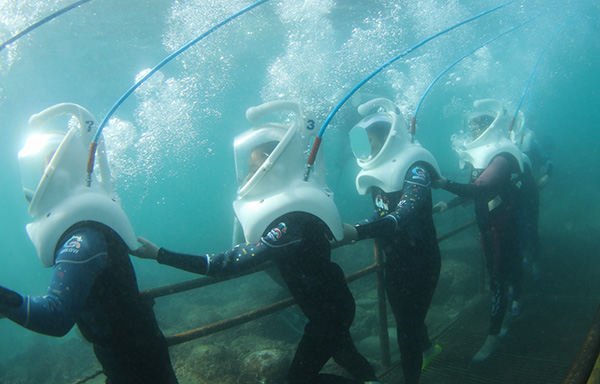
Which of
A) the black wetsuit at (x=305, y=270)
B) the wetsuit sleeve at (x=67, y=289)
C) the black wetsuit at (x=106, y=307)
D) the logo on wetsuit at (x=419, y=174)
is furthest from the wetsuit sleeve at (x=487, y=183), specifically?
the wetsuit sleeve at (x=67, y=289)

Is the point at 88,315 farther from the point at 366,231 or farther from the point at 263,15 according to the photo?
the point at 263,15

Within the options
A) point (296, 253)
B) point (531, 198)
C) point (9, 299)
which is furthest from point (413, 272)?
point (531, 198)

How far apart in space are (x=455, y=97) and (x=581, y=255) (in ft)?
201

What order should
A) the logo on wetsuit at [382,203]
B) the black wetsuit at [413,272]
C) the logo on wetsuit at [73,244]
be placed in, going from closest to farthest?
the logo on wetsuit at [73,244] < the black wetsuit at [413,272] < the logo on wetsuit at [382,203]

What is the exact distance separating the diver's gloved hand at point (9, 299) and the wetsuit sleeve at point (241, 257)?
0.69 metres

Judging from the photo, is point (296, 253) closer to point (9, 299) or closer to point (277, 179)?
point (277, 179)

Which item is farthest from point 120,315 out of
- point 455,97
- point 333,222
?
point 455,97

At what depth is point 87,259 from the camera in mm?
1422

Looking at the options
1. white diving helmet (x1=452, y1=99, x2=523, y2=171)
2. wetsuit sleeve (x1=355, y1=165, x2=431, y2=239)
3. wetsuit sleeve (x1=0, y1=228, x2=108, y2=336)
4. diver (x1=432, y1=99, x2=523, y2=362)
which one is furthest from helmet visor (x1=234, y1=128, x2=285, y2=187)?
white diving helmet (x1=452, y1=99, x2=523, y2=171)

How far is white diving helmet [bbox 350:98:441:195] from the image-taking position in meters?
2.53

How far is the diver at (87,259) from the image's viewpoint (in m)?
1.38

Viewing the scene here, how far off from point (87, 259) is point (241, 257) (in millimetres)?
747

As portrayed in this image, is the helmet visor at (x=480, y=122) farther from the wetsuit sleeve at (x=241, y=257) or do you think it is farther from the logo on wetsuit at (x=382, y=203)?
the wetsuit sleeve at (x=241, y=257)

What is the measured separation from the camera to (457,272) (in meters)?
6.66
